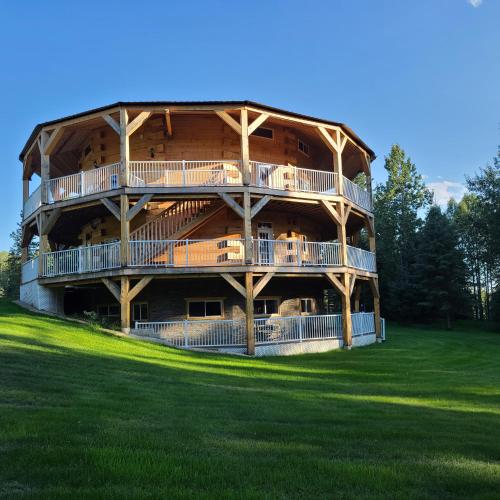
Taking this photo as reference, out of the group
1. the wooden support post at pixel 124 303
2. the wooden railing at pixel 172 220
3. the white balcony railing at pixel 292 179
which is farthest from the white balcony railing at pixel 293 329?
the white balcony railing at pixel 292 179

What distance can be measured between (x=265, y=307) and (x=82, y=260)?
27.1 ft

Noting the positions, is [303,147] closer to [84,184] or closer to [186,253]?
[186,253]

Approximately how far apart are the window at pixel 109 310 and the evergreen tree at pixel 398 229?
24.8m

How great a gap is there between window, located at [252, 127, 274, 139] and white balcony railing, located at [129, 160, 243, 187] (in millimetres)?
2136

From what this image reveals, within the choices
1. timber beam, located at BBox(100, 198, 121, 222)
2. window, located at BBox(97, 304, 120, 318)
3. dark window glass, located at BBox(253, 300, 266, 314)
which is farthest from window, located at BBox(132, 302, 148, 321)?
dark window glass, located at BBox(253, 300, 266, 314)

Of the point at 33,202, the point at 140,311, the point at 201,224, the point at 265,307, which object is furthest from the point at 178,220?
the point at 33,202

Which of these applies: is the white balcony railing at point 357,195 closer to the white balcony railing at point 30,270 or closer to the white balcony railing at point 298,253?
the white balcony railing at point 298,253

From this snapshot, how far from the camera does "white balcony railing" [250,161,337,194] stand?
21328 mm

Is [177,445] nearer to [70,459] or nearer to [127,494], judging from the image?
[70,459]

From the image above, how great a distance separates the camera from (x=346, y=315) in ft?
70.8

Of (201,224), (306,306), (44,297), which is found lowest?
(306,306)

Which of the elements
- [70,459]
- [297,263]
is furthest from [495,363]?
[70,459]

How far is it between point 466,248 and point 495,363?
3894cm

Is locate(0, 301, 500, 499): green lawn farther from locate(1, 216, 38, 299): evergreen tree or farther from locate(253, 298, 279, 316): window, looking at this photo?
locate(1, 216, 38, 299): evergreen tree
